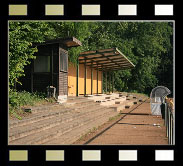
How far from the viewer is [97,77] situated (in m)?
28.0

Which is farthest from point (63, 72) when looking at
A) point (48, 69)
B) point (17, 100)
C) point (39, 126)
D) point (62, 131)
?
point (39, 126)

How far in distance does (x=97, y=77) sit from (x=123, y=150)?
23.1 metres

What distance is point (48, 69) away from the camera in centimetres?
1536

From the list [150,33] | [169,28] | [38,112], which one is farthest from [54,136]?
[169,28]

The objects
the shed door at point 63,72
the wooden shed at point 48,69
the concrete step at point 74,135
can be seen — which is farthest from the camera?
the shed door at point 63,72

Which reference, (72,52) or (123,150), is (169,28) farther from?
(123,150)

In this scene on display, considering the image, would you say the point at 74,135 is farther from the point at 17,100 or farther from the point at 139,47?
the point at 139,47

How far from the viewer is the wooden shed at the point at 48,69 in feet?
49.3

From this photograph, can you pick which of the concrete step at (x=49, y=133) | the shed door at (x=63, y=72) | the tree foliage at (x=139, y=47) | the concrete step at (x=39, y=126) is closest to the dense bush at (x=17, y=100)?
the concrete step at (x=39, y=126)

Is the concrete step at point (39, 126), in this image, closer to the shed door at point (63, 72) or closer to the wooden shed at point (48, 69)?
the shed door at point (63, 72)

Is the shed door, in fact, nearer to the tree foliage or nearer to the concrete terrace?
the concrete terrace

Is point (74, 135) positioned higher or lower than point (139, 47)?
A: lower

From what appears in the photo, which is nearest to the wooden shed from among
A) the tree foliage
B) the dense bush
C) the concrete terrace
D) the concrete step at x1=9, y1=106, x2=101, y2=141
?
the dense bush
